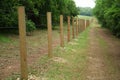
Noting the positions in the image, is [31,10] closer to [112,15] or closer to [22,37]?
[112,15]

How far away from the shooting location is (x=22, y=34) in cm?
682

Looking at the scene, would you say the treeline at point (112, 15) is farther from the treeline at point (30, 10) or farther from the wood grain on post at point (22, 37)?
the wood grain on post at point (22, 37)

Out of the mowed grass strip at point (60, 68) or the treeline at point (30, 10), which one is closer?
the mowed grass strip at point (60, 68)

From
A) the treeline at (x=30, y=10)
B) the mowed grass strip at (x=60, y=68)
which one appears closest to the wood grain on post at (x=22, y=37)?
the mowed grass strip at (x=60, y=68)

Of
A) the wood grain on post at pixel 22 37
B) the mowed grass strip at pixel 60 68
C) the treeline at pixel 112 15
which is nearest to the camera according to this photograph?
the wood grain on post at pixel 22 37

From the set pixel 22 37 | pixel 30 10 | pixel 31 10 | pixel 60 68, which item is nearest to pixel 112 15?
pixel 31 10

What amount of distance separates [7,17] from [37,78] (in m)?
9.53

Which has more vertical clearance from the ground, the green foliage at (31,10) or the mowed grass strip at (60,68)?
the green foliage at (31,10)

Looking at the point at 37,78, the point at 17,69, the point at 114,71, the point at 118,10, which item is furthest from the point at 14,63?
the point at 118,10

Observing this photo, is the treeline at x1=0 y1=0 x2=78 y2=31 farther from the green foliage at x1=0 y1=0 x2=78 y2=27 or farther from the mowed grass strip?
the mowed grass strip

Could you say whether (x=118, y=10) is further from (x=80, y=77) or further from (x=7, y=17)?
(x=80, y=77)

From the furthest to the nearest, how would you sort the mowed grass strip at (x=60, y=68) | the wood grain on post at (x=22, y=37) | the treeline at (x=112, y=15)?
the treeline at (x=112, y=15)
the mowed grass strip at (x=60, y=68)
the wood grain on post at (x=22, y=37)

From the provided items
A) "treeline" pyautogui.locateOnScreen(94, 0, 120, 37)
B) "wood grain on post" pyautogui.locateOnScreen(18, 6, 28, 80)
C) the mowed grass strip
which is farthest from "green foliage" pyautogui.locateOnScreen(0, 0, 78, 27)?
"wood grain on post" pyautogui.locateOnScreen(18, 6, 28, 80)

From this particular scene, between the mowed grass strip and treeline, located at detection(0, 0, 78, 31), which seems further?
treeline, located at detection(0, 0, 78, 31)
